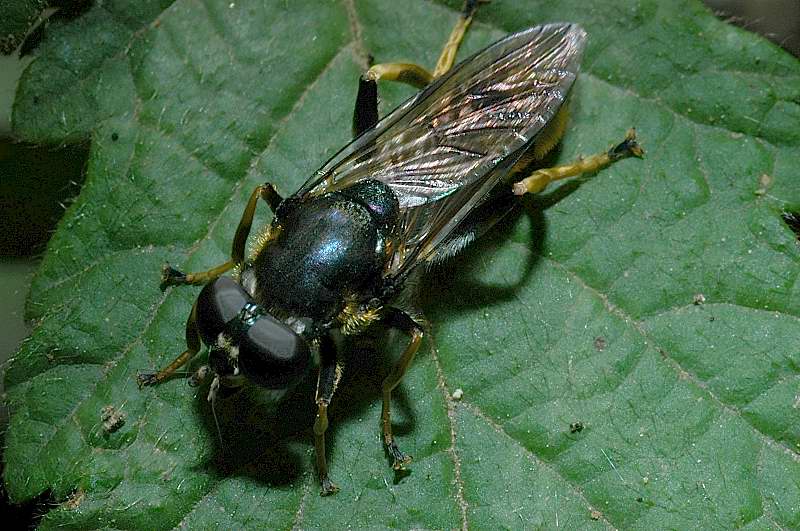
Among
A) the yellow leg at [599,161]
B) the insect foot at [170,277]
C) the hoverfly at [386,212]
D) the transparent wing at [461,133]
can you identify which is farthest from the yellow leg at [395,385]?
the insect foot at [170,277]

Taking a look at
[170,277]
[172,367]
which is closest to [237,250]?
[170,277]

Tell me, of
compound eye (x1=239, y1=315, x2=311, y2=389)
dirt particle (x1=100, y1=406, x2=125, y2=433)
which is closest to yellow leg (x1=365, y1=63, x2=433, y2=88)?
compound eye (x1=239, y1=315, x2=311, y2=389)

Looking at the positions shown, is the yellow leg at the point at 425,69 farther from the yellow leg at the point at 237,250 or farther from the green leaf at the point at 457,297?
the yellow leg at the point at 237,250

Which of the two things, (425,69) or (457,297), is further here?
(425,69)

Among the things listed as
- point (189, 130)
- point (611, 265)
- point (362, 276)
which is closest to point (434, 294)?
point (362, 276)

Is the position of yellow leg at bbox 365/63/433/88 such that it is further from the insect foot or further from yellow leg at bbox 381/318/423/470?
the insect foot

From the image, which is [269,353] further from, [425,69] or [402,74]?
[425,69]

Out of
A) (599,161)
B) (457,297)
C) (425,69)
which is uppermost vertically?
(425,69)
